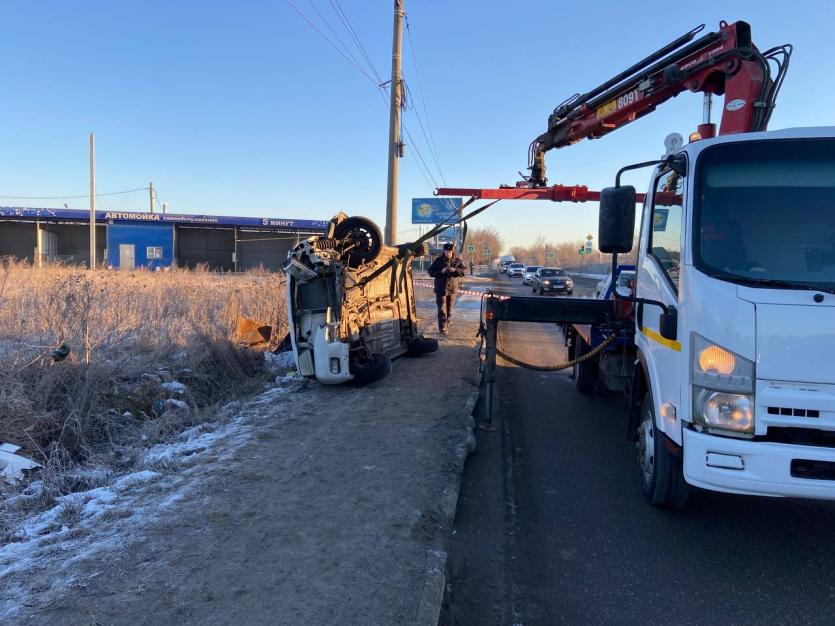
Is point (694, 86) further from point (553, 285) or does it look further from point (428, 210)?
point (428, 210)


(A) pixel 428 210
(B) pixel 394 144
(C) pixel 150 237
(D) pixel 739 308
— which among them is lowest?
(D) pixel 739 308

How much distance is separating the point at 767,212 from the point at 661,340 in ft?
3.45

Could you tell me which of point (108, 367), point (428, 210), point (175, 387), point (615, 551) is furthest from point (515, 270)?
point (615, 551)

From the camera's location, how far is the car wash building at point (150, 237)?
40625 mm

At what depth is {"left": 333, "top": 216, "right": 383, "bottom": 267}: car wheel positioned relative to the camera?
7871mm

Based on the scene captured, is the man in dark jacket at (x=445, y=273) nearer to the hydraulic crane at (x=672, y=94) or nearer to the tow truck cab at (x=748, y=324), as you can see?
the hydraulic crane at (x=672, y=94)

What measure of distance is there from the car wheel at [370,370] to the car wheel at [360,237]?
55.4 inches

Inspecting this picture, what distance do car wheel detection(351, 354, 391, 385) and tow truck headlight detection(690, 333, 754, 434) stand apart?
4.80 metres

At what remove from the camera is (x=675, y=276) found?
148 inches

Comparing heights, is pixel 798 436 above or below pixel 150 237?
below

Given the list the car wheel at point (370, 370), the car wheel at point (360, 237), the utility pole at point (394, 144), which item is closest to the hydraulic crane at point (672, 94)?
the car wheel at point (360, 237)

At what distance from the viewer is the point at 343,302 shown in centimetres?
705

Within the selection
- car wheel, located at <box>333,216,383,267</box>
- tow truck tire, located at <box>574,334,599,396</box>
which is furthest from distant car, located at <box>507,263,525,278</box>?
car wheel, located at <box>333,216,383,267</box>

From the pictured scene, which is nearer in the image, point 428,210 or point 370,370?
point 370,370
